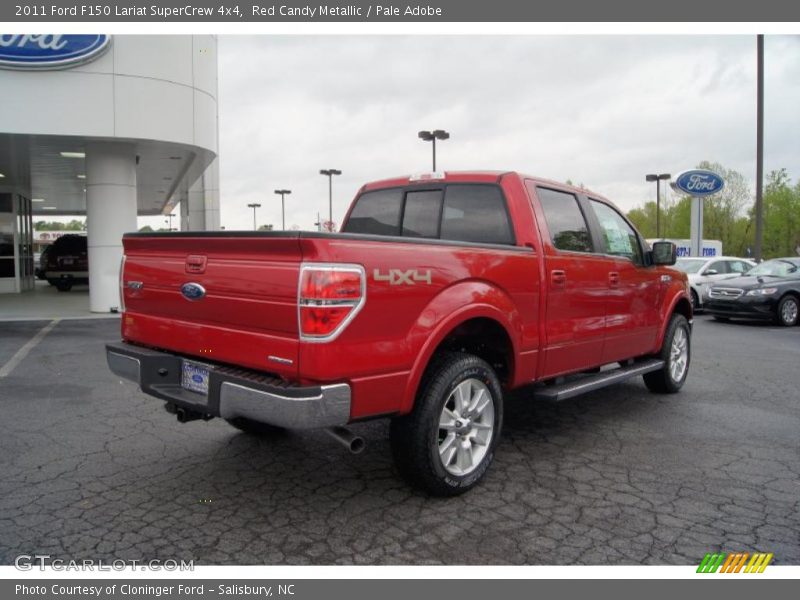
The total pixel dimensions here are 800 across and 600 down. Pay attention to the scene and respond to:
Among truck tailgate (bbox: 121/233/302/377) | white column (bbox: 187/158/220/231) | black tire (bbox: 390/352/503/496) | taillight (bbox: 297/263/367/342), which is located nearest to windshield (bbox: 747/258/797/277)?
black tire (bbox: 390/352/503/496)

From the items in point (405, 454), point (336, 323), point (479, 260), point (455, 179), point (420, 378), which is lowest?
point (405, 454)

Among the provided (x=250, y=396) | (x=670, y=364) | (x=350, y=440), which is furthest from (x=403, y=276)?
(x=670, y=364)

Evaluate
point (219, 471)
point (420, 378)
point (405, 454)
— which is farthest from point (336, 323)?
point (219, 471)

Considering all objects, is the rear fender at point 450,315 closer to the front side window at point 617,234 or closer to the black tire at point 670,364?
the front side window at point 617,234

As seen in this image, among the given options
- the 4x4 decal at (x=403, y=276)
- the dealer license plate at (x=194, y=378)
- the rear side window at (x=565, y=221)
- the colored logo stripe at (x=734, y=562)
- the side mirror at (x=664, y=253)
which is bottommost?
the colored logo stripe at (x=734, y=562)

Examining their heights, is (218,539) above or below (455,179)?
below

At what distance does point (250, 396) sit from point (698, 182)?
2477 cm

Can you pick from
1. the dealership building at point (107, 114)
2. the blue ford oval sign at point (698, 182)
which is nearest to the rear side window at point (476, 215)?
the dealership building at point (107, 114)

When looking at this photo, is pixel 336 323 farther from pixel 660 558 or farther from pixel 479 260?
pixel 660 558

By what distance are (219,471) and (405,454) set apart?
144cm

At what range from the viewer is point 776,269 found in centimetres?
1537

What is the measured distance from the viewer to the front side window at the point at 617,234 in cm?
577

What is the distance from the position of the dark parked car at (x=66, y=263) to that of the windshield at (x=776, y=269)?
20.8 meters

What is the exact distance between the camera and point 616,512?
380 centimetres
